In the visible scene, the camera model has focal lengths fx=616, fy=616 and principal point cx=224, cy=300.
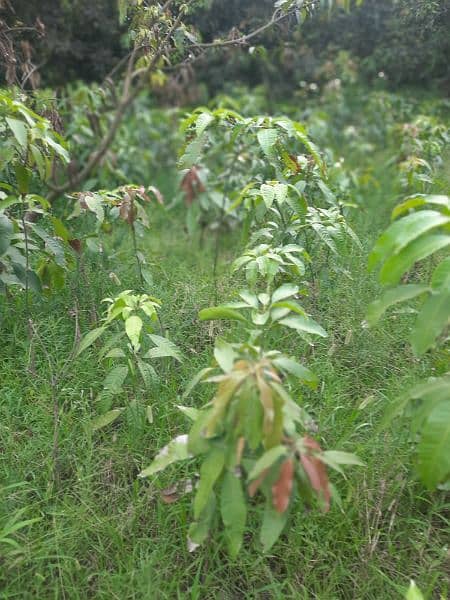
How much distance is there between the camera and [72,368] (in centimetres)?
245

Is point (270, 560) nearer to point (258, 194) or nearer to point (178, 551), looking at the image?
point (178, 551)

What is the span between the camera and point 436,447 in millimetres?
1603

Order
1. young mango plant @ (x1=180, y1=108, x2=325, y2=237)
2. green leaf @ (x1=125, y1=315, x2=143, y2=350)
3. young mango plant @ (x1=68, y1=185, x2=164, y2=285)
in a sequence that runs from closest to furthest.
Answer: green leaf @ (x1=125, y1=315, x2=143, y2=350)
young mango plant @ (x1=180, y1=108, x2=325, y2=237)
young mango plant @ (x1=68, y1=185, x2=164, y2=285)

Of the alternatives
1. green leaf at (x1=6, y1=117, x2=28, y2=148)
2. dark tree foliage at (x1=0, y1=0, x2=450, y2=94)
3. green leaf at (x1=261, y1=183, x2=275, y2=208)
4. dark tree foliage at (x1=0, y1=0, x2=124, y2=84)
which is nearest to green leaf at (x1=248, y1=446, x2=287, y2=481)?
green leaf at (x1=261, y1=183, x2=275, y2=208)

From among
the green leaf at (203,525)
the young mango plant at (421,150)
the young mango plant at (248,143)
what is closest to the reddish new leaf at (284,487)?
the green leaf at (203,525)

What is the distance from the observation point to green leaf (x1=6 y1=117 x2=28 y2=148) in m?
2.10

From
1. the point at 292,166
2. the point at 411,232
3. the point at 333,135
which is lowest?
the point at 333,135

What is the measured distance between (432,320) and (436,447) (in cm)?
33

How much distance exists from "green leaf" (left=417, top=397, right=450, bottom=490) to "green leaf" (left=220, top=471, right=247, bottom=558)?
0.49 metres

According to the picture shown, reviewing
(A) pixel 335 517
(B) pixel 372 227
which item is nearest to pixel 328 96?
(B) pixel 372 227

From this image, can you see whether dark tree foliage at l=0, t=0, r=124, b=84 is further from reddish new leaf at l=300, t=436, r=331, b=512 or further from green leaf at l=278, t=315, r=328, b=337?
reddish new leaf at l=300, t=436, r=331, b=512

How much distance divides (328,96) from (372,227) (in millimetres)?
3206

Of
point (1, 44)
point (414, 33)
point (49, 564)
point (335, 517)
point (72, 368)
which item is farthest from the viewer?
point (414, 33)

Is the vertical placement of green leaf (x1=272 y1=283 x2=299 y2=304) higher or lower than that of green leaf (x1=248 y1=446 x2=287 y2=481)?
higher
